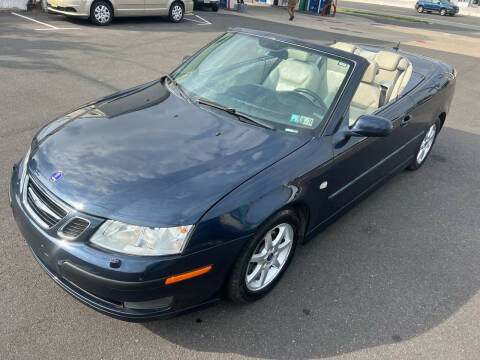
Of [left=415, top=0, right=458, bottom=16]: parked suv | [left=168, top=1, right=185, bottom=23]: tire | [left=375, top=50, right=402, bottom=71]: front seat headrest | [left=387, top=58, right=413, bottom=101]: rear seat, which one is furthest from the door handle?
[left=415, top=0, right=458, bottom=16]: parked suv

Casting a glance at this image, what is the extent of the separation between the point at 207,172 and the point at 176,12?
13.5 m

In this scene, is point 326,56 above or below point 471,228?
above

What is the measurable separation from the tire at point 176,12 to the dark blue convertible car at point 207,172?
1147cm

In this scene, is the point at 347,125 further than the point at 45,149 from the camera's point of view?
Yes

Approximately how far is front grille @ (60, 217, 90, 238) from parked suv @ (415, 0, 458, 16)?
4345 cm

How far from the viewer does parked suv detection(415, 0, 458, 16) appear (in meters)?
37.1

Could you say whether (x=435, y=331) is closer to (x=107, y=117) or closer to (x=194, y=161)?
(x=194, y=161)

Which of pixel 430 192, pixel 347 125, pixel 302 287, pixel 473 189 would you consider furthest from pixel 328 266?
pixel 473 189

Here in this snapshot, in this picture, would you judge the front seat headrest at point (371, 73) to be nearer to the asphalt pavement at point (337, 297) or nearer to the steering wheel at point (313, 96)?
the steering wheel at point (313, 96)

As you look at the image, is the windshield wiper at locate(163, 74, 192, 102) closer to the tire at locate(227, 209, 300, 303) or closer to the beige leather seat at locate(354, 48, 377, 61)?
the tire at locate(227, 209, 300, 303)

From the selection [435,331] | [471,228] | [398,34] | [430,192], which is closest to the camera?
[435,331]

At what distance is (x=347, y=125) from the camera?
3.06 metres

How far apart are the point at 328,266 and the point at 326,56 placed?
5.61 feet

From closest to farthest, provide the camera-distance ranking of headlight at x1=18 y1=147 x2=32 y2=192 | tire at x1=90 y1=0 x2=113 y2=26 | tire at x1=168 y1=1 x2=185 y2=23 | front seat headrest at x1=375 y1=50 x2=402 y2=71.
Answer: headlight at x1=18 y1=147 x2=32 y2=192 < front seat headrest at x1=375 y1=50 x2=402 y2=71 < tire at x1=90 y1=0 x2=113 y2=26 < tire at x1=168 y1=1 x2=185 y2=23
